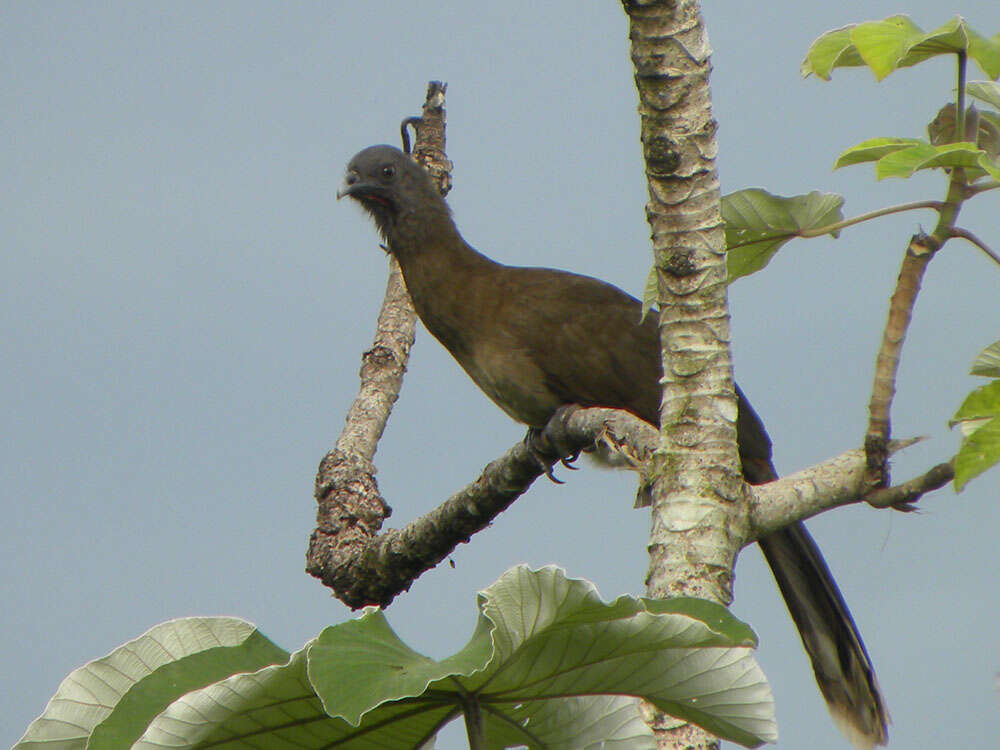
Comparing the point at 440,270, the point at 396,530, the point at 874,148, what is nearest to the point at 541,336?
A: the point at 440,270

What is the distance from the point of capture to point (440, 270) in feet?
13.9

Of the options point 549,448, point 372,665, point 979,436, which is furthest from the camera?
point 549,448

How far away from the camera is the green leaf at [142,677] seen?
0.93 m

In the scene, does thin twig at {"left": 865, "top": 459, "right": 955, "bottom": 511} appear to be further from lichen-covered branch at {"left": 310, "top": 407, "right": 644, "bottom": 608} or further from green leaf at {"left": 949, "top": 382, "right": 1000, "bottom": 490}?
lichen-covered branch at {"left": 310, "top": 407, "right": 644, "bottom": 608}

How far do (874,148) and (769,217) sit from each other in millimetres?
321

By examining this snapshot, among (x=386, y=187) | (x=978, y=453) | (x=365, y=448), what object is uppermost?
(x=386, y=187)

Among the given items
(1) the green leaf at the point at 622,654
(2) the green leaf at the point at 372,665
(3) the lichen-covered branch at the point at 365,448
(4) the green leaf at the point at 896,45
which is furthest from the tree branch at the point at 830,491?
(3) the lichen-covered branch at the point at 365,448

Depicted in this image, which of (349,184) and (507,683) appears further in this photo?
(349,184)

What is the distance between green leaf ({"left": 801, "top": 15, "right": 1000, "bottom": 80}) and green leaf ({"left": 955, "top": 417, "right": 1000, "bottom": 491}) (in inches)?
19.9

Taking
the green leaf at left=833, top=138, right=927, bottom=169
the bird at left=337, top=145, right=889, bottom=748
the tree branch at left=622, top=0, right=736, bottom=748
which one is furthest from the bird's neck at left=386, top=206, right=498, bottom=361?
the green leaf at left=833, top=138, right=927, bottom=169

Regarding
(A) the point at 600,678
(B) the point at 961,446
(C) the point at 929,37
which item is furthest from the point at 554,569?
(C) the point at 929,37

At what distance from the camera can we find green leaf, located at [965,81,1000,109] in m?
A: 1.79

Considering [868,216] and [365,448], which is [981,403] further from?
[365,448]

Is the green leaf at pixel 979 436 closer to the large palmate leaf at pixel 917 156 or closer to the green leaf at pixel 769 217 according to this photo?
the large palmate leaf at pixel 917 156
